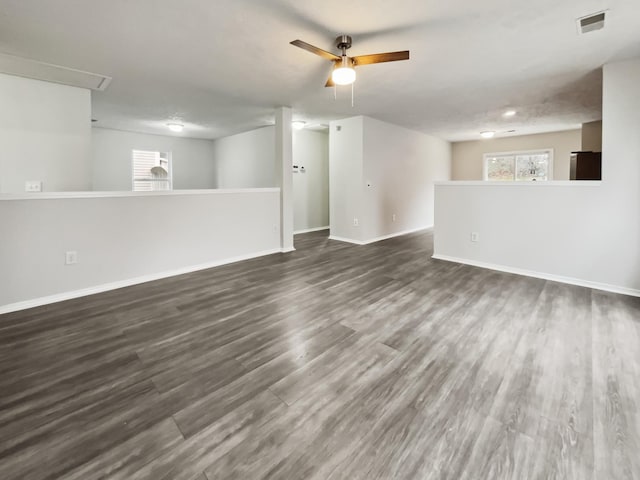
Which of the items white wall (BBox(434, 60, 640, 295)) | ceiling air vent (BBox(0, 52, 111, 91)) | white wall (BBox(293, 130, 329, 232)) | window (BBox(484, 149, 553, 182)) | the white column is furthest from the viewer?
window (BBox(484, 149, 553, 182))

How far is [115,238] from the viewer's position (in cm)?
359

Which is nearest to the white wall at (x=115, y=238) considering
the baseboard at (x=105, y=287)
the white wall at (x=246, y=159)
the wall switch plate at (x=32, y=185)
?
the baseboard at (x=105, y=287)

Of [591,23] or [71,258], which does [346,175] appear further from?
[71,258]

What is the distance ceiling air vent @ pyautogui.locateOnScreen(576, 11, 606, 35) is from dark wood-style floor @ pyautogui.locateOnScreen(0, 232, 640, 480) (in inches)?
98.6

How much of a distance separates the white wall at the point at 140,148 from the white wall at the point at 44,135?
2.95 metres

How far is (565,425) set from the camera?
150 centimetres

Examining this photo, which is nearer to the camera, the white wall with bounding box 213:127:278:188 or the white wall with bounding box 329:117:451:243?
the white wall with bounding box 329:117:451:243

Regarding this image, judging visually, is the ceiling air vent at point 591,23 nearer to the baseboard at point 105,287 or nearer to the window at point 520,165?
the baseboard at point 105,287

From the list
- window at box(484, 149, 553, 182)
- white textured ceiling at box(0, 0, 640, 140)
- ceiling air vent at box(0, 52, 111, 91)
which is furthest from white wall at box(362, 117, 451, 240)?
ceiling air vent at box(0, 52, 111, 91)

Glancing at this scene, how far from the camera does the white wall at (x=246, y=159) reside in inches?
281

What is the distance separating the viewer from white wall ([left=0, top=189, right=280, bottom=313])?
9.84 feet

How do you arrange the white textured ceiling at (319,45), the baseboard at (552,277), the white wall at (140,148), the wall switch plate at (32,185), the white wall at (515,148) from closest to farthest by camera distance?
the white textured ceiling at (319,45) → the baseboard at (552,277) → the wall switch plate at (32,185) → the white wall at (140,148) → the white wall at (515,148)

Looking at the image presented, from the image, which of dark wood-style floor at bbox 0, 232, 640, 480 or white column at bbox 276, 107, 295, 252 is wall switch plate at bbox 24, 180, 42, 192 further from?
white column at bbox 276, 107, 295, 252

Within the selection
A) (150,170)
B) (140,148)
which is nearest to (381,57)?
(140,148)
